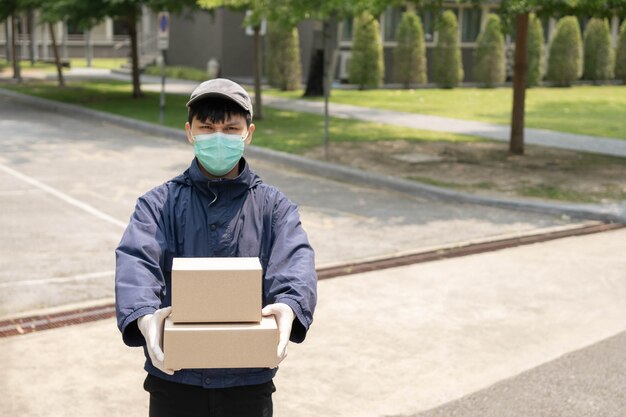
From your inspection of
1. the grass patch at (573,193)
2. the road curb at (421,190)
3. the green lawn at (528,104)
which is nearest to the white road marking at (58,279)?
the road curb at (421,190)

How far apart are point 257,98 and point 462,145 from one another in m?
6.02

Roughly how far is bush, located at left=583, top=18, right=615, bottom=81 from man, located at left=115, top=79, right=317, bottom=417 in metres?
40.1

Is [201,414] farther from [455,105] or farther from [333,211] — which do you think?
[455,105]

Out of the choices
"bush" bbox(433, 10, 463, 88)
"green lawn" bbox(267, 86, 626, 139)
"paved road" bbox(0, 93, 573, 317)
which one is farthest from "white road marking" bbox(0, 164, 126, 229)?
"bush" bbox(433, 10, 463, 88)

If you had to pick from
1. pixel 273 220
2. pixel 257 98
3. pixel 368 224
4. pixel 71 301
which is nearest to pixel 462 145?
pixel 257 98

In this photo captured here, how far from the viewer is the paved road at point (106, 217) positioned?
7859 millimetres

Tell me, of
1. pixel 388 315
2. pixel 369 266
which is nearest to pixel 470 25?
pixel 369 266

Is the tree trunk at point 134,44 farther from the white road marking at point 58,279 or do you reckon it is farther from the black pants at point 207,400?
the black pants at point 207,400

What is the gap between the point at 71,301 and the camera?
7.09m

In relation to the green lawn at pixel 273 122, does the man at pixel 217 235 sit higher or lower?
higher

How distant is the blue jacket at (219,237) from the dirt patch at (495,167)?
31.3 feet

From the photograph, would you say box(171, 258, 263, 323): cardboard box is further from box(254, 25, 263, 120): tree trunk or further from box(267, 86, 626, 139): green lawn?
box(267, 86, 626, 139): green lawn

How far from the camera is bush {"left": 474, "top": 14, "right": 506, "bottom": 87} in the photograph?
3659cm

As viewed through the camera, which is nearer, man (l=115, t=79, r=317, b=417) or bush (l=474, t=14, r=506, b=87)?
man (l=115, t=79, r=317, b=417)
